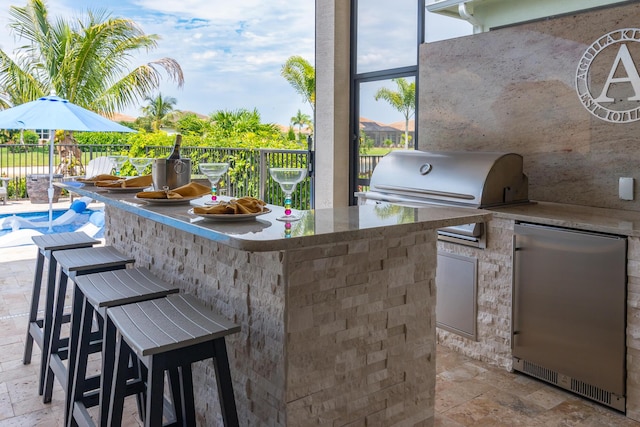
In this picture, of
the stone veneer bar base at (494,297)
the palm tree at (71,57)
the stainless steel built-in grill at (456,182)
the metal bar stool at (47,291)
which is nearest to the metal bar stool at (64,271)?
the metal bar stool at (47,291)

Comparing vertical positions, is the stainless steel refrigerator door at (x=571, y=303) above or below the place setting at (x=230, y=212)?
below

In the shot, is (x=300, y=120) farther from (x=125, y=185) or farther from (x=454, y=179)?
(x=125, y=185)

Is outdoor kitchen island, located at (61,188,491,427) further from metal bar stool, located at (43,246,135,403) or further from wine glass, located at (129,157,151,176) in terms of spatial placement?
wine glass, located at (129,157,151,176)

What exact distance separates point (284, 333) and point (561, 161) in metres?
2.39

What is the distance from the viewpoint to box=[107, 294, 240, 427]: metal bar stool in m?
1.50

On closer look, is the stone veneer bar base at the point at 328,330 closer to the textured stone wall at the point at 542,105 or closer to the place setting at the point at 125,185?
the place setting at the point at 125,185

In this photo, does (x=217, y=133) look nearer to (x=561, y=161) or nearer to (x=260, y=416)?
(x=561, y=161)

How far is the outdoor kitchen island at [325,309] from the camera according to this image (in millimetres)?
1628

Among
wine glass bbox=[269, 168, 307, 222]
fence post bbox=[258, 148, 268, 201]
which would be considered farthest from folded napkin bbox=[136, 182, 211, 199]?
fence post bbox=[258, 148, 268, 201]

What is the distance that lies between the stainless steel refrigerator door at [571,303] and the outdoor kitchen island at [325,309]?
843 mm

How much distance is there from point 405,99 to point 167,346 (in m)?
4.12

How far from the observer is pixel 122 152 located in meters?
9.73

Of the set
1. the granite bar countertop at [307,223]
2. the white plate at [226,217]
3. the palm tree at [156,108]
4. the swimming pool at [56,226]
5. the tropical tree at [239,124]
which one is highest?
the palm tree at [156,108]

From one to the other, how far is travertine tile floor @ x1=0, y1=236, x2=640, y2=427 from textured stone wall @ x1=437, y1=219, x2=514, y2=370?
87mm
